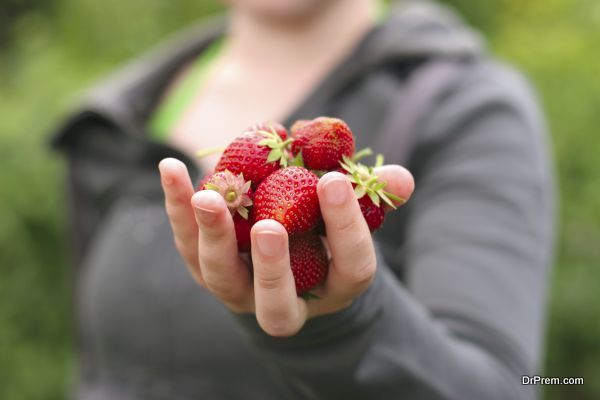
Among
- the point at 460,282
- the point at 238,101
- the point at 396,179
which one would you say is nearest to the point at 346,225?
the point at 396,179

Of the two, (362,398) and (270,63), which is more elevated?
(270,63)

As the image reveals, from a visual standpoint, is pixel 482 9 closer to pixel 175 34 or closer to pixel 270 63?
pixel 175 34

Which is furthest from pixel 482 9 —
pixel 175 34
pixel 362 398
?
pixel 362 398

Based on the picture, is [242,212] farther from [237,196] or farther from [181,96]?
[181,96]

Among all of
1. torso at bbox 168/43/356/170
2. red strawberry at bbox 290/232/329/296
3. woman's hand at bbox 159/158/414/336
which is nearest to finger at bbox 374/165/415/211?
woman's hand at bbox 159/158/414/336

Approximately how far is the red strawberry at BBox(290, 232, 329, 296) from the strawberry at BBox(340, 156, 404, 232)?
7 cm

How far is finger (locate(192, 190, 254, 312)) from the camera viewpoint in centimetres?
81

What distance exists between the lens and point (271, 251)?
815mm

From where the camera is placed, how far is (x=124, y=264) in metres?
1.54

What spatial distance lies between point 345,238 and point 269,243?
9 centimetres

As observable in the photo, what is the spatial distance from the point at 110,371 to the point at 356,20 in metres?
0.88

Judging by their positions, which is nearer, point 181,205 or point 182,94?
point 181,205

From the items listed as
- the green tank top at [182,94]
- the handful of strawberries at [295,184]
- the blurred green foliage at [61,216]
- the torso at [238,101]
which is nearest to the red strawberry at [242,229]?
the handful of strawberries at [295,184]

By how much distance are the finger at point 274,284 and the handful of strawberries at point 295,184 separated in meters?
0.04
